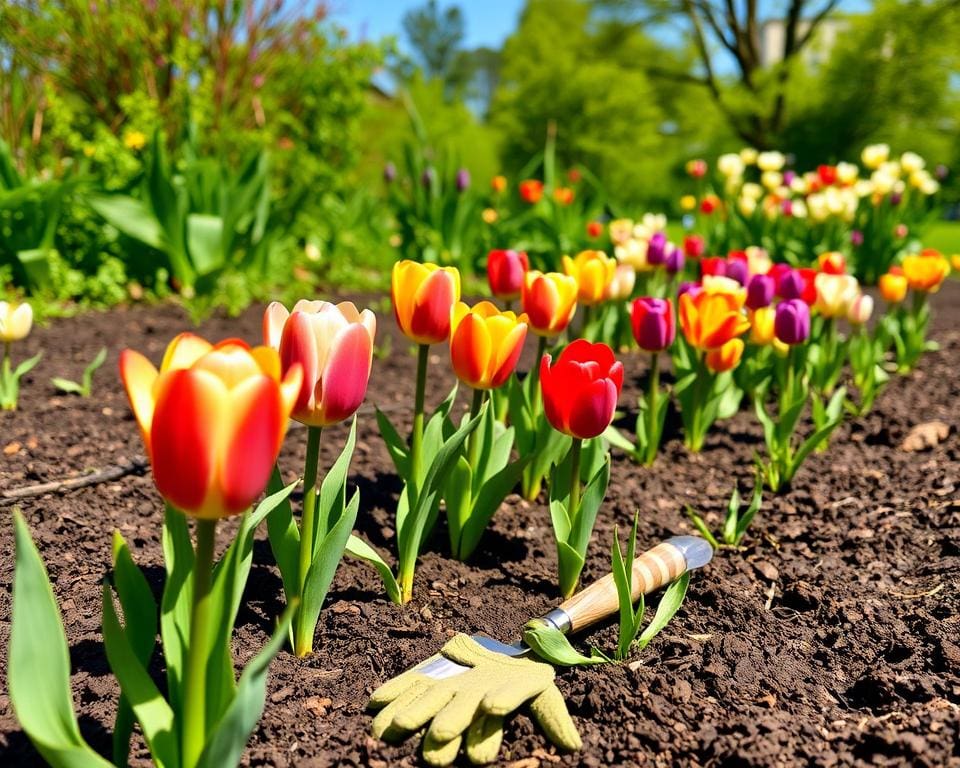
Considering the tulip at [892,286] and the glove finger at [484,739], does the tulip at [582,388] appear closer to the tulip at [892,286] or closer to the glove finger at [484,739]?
the glove finger at [484,739]

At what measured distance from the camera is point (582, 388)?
58.6 inches

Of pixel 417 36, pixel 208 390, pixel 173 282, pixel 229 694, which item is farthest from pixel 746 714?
pixel 417 36

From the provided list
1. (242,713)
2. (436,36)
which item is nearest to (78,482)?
(242,713)

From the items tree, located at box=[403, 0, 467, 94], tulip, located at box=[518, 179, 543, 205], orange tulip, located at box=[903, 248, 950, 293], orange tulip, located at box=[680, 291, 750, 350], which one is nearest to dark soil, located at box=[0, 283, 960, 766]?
orange tulip, located at box=[680, 291, 750, 350]

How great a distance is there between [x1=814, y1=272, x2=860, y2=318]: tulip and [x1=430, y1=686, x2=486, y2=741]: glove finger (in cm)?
208

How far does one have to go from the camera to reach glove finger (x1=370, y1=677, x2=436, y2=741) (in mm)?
1262

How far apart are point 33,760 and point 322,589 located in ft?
1.49

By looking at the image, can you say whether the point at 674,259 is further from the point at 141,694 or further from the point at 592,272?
the point at 141,694

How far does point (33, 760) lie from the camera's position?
3.87ft

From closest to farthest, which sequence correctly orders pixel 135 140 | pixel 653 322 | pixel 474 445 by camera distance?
pixel 474 445 < pixel 653 322 < pixel 135 140

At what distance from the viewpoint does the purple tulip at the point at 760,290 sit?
8.45ft

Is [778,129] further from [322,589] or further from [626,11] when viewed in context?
[322,589]

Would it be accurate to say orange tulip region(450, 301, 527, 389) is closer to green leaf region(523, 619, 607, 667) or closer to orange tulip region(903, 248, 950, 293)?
green leaf region(523, 619, 607, 667)

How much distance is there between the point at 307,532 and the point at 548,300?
32.8 inches
